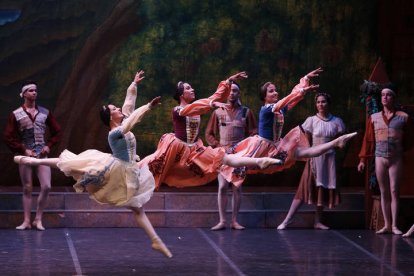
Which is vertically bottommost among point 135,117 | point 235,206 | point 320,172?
point 235,206

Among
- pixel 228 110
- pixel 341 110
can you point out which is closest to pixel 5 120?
pixel 228 110

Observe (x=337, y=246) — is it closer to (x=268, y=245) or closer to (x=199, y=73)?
(x=268, y=245)

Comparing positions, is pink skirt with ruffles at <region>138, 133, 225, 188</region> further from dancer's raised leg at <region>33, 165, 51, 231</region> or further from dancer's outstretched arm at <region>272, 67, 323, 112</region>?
dancer's raised leg at <region>33, 165, 51, 231</region>

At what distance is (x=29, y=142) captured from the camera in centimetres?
1164

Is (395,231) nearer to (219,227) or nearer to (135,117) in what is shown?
(219,227)

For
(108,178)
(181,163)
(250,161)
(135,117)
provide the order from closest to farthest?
(135,117) < (108,178) < (250,161) < (181,163)

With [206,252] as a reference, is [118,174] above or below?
above

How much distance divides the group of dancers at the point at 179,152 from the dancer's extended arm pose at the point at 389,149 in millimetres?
523

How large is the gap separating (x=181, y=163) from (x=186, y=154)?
0.10 metres

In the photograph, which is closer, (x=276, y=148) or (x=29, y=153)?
(x=276, y=148)

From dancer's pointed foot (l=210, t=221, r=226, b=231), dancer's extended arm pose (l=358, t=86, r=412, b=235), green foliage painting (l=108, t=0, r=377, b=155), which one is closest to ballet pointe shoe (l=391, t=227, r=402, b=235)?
dancer's extended arm pose (l=358, t=86, r=412, b=235)

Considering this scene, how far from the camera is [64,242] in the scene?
1048 cm

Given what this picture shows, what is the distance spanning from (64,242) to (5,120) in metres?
3.40

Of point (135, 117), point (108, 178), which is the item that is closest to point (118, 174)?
point (108, 178)
